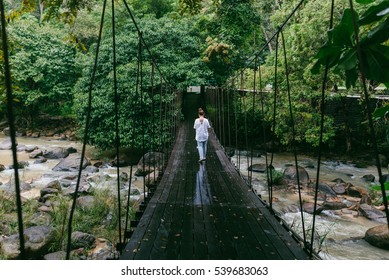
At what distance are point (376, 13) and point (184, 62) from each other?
34.4 feet

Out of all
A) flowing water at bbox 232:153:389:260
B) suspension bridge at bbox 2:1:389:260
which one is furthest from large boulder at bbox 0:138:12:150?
suspension bridge at bbox 2:1:389:260

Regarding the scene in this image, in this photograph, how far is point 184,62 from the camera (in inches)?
444

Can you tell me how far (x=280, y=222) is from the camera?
9.78 ft

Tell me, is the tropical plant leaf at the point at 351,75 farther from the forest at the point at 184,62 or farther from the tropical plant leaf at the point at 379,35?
the forest at the point at 184,62

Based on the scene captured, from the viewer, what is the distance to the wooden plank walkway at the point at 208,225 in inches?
88.7

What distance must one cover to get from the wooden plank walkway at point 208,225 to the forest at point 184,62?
1.67 m

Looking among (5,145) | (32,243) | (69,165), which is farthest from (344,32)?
(5,145)

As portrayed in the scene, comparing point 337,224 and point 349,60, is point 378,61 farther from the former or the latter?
point 337,224

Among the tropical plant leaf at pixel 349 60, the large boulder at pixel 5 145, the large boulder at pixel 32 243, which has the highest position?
the tropical plant leaf at pixel 349 60

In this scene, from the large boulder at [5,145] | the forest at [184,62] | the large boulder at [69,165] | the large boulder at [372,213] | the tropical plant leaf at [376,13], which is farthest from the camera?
the large boulder at [5,145]

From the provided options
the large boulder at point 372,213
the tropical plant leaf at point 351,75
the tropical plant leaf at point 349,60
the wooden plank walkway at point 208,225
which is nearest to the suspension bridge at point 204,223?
the wooden plank walkway at point 208,225
